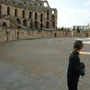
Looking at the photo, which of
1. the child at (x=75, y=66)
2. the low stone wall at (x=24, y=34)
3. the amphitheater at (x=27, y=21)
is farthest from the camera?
the amphitheater at (x=27, y=21)

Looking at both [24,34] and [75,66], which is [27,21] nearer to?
[24,34]

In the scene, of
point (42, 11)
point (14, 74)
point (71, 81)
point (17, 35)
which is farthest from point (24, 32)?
point (71, 81)

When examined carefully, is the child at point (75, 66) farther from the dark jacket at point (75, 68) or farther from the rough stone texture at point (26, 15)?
the rough stone texture at point (26, 15)

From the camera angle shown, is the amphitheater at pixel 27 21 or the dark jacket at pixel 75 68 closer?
the dark jacket at pixel 75 68

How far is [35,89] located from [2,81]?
5.55 feet

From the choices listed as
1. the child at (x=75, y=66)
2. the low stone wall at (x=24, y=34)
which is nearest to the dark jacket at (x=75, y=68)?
the child at (x=75, y=66)

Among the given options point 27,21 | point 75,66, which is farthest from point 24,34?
point 75,66

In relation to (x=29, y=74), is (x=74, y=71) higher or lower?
higher

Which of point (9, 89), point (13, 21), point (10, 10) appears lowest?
point (9, 89)

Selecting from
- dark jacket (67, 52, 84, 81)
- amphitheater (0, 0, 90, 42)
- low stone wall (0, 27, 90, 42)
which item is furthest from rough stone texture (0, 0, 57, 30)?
dark jacket (67, 52, 84, 81)

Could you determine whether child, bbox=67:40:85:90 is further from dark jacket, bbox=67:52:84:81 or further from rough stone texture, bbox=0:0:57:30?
rough stone texture, bbox=0:0:57:30

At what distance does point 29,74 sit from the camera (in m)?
7.70

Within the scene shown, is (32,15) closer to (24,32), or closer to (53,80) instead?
(24,32)

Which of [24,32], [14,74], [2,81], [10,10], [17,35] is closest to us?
[2,81]
